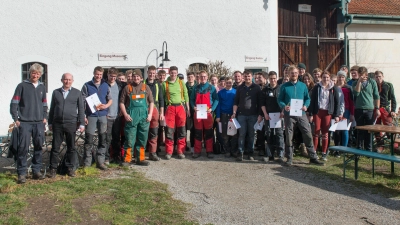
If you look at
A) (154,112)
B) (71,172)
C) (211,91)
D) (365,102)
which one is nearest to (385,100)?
(365,102)

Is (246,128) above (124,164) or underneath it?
above

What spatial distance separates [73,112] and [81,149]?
1.90 m

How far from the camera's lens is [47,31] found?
43.2ft

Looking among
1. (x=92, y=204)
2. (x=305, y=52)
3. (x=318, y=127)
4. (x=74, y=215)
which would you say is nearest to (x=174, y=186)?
(x=92, y=204)

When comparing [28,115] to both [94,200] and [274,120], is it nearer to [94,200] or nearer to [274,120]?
[94,200]

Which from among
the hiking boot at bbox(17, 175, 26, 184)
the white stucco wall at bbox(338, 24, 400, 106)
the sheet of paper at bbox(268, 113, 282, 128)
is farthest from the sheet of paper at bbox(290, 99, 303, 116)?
the white stucco wall at bbox(338, 24, 400, 106)

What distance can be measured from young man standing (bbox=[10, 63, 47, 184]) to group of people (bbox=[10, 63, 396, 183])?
110 mm

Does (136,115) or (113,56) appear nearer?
(136,115)

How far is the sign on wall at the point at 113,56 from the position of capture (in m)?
13.8

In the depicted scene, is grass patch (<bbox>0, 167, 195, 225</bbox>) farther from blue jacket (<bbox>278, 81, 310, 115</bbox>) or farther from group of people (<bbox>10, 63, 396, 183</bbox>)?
blue jacket (<bbox>278, 81, 310, 115</bbox>)

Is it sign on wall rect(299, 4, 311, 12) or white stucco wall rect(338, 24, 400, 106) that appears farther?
white stucco wall rect(338, 24, 400, 106)

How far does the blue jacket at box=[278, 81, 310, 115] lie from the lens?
855cm

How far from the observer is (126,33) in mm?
14023

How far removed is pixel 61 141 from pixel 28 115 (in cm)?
72
